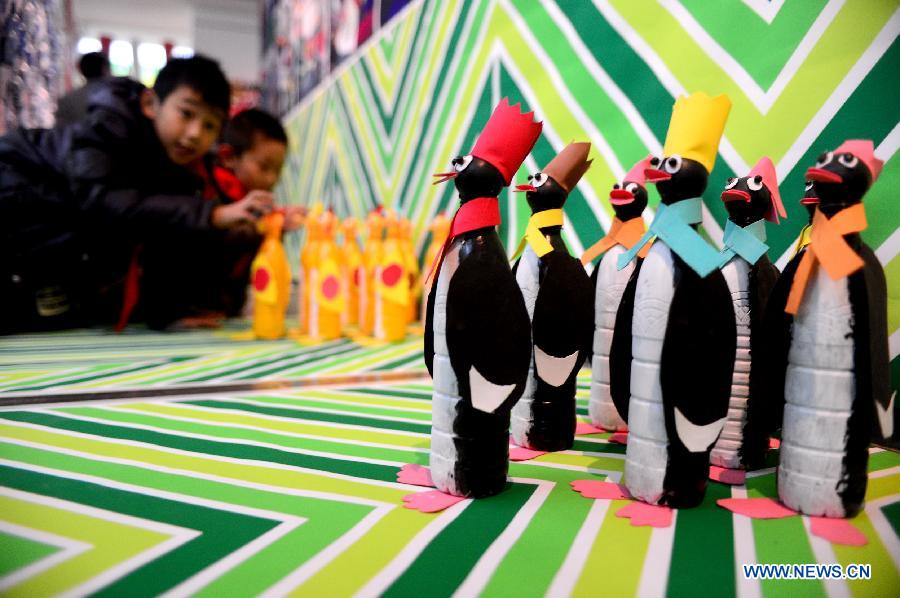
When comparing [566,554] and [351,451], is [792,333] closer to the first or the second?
[566,554]

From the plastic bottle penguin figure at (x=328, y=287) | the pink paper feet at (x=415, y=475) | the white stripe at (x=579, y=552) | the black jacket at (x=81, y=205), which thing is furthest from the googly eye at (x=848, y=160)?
the black jacket at (x=81, y=205)

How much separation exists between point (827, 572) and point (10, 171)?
214 centimetres

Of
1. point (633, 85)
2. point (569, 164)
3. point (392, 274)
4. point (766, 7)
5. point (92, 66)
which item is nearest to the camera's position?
point (569, 164)

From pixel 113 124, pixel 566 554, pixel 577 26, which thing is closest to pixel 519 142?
pixel 566 554

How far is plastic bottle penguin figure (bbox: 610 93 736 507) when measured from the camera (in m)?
0.56

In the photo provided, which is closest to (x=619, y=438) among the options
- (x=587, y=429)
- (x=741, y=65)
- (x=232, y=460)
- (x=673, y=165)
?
(x=587, y=429)

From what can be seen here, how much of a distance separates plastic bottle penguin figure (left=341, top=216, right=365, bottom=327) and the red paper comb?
3.80 feet

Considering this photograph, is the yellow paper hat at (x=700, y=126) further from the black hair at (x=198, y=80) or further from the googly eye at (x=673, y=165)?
the black hair at (x=198, y=80)

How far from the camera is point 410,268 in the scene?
176 centimetres

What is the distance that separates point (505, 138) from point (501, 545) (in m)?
0.40

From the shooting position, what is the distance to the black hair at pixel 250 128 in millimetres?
2189

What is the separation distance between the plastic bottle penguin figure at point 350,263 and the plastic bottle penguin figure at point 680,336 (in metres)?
1.25

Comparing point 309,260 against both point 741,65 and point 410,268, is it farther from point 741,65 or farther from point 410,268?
point 741,65

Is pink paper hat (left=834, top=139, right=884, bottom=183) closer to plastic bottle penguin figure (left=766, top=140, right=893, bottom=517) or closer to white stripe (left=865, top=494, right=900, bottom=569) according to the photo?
plastic bottle penguin figure (left=766, top=140, right=893, bottom=517)
